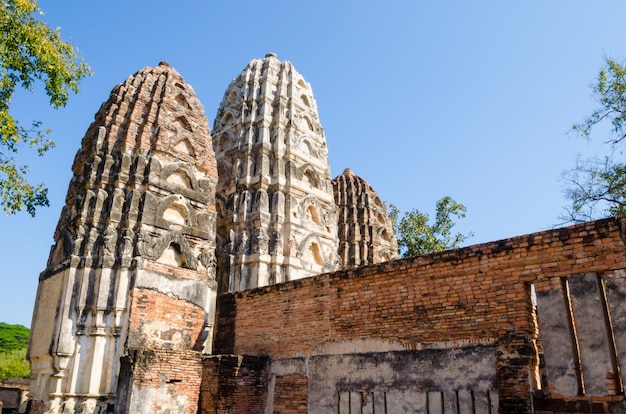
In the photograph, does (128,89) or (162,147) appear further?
(128,89)

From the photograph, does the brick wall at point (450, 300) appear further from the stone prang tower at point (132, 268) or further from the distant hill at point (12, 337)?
the distant hill at point (12, 337)

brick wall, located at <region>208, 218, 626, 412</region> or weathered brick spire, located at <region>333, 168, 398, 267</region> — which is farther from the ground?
weathered brick spire, located at <region>333, 168, 398, 267</region>

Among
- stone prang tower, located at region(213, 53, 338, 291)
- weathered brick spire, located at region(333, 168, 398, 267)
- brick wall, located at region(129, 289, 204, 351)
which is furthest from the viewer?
weathered brick spire, located at region(333, 168, 398, 267)

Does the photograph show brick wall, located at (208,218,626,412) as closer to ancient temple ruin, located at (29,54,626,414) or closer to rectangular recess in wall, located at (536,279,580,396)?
ancient temple ruin, located at (29,54,626,414)

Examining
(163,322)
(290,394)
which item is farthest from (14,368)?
(290,394)

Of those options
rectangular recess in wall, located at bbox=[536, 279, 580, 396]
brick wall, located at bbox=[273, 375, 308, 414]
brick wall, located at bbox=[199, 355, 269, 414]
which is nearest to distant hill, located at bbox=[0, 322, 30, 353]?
brick wall, located at bbox=[199, 355, 269, 414]

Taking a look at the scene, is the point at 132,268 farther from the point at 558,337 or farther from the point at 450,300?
the point at 558,337

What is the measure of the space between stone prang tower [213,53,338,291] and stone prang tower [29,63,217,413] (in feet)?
16.9

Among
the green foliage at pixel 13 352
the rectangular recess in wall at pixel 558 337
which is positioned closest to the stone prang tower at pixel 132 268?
the rectangular recess in wall at pixel 558 337

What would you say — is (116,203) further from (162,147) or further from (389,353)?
(389,353)

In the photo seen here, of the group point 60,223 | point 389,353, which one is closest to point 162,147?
point 60,223

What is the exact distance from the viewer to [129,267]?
35.4ft

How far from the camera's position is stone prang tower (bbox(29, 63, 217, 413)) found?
9.78 metres

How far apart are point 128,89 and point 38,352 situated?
6.71 meters
